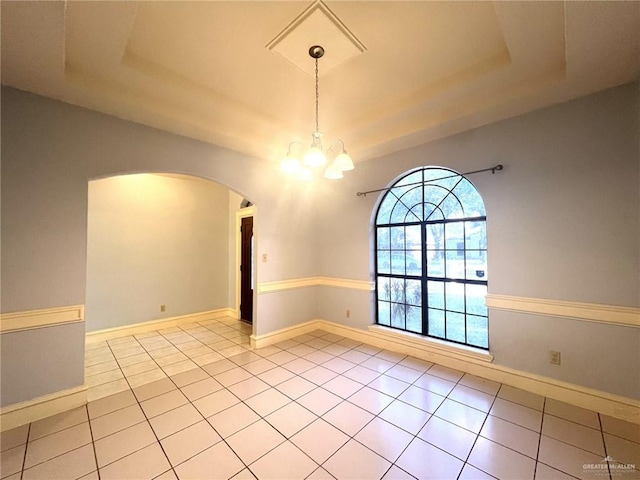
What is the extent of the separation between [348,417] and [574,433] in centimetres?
177

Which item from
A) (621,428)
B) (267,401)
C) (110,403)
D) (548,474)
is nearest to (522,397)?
(621,428)

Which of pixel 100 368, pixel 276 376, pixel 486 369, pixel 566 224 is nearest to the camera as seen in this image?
pixel 566 224

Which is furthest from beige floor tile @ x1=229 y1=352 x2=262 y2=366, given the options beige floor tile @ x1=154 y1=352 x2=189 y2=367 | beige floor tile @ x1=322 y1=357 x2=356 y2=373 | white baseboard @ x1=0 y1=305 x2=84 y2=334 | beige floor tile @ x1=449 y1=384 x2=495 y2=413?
beige floor tile @ x1=449 y1=384 x2=495 y2=413

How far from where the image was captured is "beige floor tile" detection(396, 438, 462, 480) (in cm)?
164

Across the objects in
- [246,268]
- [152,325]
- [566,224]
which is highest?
[566,224]

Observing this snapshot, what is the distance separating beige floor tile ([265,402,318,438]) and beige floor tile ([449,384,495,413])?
1.43m

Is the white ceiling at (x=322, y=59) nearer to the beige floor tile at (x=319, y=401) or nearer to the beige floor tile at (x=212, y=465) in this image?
the beige floor tile at (x=212, y=465)

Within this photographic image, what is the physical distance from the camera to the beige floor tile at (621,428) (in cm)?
194

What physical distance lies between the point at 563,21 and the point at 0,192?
14.7ft

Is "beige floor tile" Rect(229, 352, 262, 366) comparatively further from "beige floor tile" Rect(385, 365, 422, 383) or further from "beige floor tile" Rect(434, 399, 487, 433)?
"beige floor tile" Rect(434, 399, 487, 433)

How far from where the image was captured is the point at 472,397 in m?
2.47

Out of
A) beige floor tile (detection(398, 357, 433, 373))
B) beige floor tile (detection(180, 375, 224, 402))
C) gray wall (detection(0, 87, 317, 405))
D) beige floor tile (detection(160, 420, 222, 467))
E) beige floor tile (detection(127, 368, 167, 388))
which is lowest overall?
beige floor tile (detection(127, 368, 167, 388))

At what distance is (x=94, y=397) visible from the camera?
2514 mm

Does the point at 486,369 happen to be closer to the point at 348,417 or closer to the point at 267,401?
the point at 348,417
